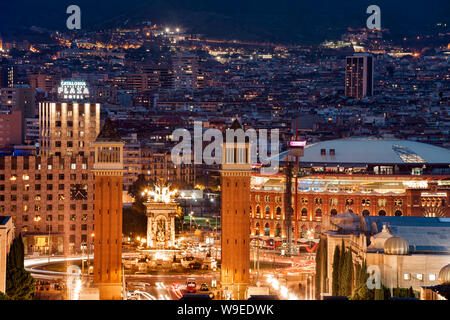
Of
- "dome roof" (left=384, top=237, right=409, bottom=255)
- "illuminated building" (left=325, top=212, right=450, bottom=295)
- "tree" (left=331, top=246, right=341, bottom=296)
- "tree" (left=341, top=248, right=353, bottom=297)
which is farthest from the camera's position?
"tree" (left=331, top=246, right=341, bottom=296)

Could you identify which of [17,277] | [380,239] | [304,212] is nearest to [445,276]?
[380,239]

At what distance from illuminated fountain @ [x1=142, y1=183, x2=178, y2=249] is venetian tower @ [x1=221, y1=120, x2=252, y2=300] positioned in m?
15.7

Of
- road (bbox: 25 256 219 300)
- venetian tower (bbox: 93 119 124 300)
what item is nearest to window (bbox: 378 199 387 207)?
road (bbox: 25 256 219 300)

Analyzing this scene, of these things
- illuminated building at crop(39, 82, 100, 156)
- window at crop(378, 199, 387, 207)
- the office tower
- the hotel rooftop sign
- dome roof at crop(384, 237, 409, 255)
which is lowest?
window at crop(378, 199, 387, 207)

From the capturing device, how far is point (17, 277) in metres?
53.3

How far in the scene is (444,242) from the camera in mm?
55969

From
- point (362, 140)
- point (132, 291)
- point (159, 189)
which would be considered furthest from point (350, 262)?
point (362, 140)

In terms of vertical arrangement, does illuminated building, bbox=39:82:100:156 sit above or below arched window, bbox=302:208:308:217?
above

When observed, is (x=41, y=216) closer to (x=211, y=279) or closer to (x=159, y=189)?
(x=159, y=189)

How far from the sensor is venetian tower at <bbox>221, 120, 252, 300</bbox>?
58.9 m

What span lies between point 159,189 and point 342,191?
26.2m

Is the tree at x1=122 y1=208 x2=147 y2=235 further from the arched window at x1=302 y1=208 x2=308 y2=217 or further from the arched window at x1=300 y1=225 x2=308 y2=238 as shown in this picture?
the arched window at x1=302 y1=208 x2=308 y2=217

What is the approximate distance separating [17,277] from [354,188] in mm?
52857

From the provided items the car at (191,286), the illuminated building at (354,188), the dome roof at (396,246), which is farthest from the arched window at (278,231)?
the dome roof at (396,246)
